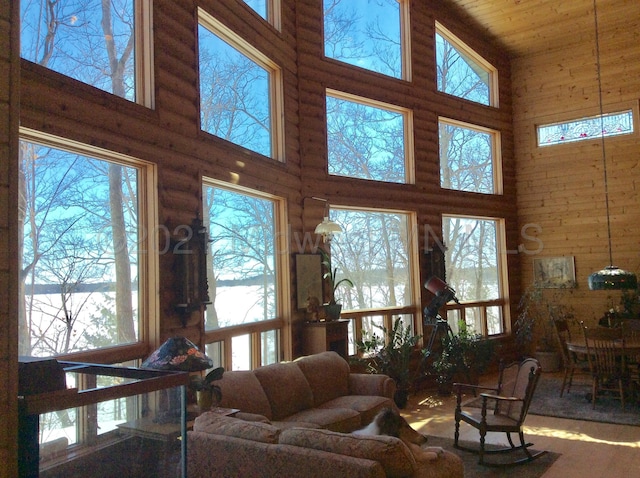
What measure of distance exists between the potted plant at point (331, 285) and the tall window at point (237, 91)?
57.3 inches

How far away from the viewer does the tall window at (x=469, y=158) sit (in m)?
9.70

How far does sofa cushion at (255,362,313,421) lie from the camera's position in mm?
5103

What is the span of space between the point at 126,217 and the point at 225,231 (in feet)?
4.65

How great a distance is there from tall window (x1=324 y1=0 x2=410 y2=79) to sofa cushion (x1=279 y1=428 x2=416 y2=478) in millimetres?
6032

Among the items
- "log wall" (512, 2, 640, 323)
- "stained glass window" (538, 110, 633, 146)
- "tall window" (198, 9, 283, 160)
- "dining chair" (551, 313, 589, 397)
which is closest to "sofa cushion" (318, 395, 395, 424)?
"tall window" (198, 9, 283, 160)

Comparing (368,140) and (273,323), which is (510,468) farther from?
(368,140)

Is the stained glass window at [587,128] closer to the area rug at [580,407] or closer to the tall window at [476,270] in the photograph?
the tall window at [476,270]

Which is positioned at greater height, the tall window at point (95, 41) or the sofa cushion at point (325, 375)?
the tall window at point (95, 41)

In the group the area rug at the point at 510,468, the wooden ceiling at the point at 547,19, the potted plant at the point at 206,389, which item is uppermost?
the wooden ceiling at the point at 547,19

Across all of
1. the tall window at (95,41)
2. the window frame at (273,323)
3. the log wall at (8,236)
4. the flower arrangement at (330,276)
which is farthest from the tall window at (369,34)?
the log wall at (8,236)

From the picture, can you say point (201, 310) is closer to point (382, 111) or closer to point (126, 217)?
point (126, 217)

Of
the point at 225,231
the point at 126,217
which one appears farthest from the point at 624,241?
the point at 126,217

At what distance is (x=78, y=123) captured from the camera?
12.8 feet

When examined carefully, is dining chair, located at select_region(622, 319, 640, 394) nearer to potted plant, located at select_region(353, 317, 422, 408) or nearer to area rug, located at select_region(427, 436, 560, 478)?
area rug, located at select_region(427, 436, 560, 478)
